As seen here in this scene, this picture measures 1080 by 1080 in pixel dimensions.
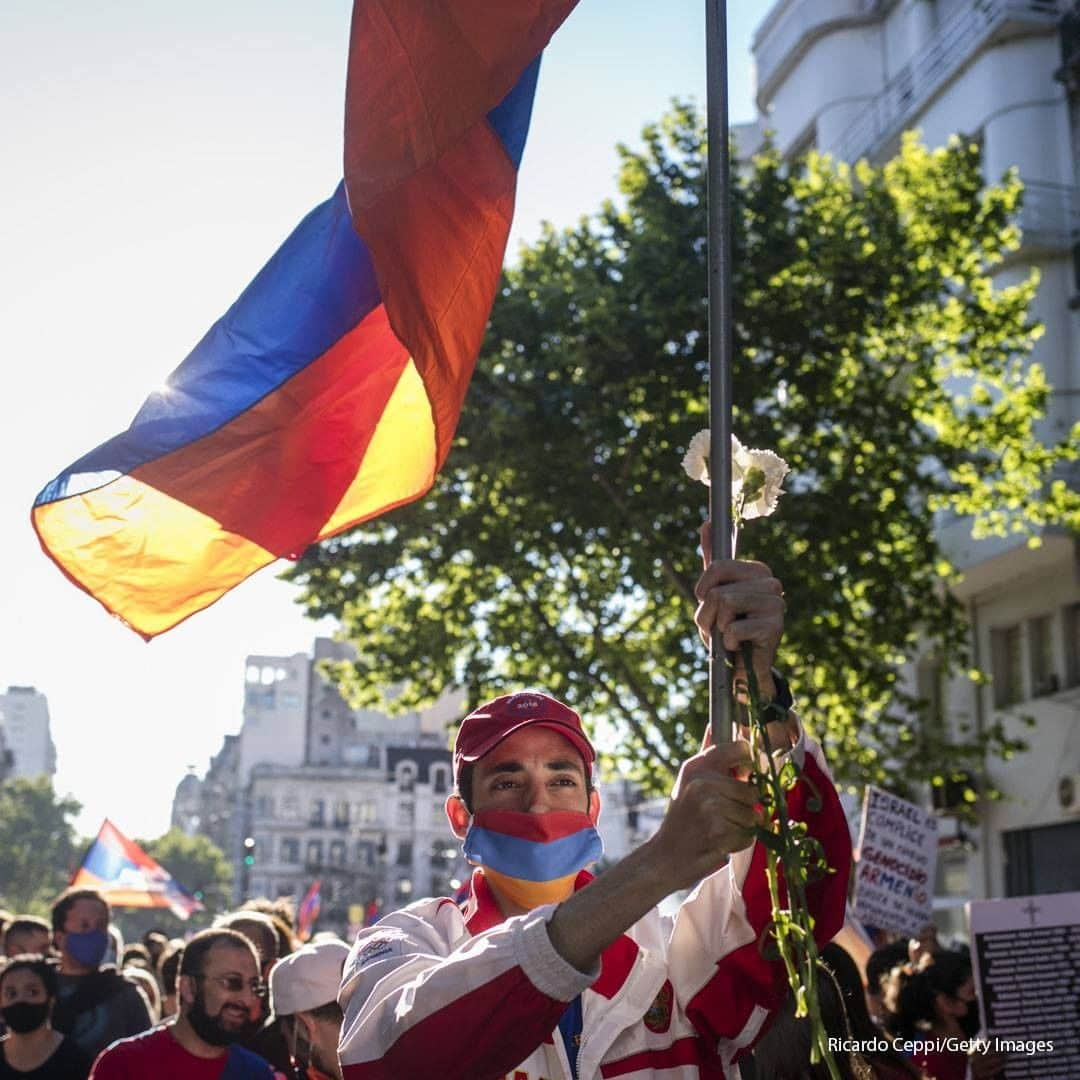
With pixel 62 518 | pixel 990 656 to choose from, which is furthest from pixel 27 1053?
pixel 990 656

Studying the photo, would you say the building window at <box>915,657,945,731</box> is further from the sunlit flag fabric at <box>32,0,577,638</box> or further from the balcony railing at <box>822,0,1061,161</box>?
the sunlit flag fabric at <box>32,0,577,638</box>

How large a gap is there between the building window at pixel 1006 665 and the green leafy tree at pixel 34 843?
83.2 meters

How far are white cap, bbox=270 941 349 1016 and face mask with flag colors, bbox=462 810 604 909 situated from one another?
2.37 metres

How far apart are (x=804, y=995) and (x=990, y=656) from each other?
25.6 metres

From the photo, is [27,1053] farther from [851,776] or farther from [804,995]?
[851,776]

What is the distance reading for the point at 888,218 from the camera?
21.2 metres

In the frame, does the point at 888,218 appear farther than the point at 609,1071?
Yes

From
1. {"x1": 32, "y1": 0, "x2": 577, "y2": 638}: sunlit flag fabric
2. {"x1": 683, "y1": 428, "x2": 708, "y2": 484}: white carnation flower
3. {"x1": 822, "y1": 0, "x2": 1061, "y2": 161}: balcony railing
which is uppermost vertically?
{"x1": 822, "y1": 0, "x2": 1061, "y2": 161}: balcony railing

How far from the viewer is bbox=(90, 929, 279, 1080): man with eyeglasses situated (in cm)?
577

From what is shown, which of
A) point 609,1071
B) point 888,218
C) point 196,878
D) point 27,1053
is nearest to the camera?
point 609,1071

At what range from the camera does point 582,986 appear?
2.73m

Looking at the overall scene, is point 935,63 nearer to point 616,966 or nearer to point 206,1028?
point 206,1028

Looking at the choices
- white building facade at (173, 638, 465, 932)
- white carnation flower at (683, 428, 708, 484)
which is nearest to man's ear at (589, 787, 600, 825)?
white carnation flower at (683, 428, 708, 484)

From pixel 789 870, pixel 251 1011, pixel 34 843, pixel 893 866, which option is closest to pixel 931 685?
pixel 893 866
